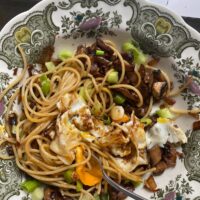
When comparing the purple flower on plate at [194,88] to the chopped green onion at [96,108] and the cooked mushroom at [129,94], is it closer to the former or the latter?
the cooked mushroom at [129,94]

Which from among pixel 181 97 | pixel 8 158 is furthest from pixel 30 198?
pixel 181 97

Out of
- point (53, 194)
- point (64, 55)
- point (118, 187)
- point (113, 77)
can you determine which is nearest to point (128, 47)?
point (113, 77)

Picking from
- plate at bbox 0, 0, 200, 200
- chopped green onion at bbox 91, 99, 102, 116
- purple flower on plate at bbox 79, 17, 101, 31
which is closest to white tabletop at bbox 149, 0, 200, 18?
plate at bbox 0, 0, 200, 200

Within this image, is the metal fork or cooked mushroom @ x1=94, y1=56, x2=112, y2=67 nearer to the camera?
the metal fork

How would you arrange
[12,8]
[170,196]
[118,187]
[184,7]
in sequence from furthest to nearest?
[184,7], [12,8], [170,196], [118,187]

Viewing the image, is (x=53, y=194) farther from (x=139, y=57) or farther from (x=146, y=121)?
(x=139, y=57)

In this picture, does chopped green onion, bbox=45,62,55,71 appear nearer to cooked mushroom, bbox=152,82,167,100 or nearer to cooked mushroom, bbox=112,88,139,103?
cooked mushroom, bbox=112,88,139,103

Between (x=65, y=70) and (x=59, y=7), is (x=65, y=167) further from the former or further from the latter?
(x=59, y=7)
